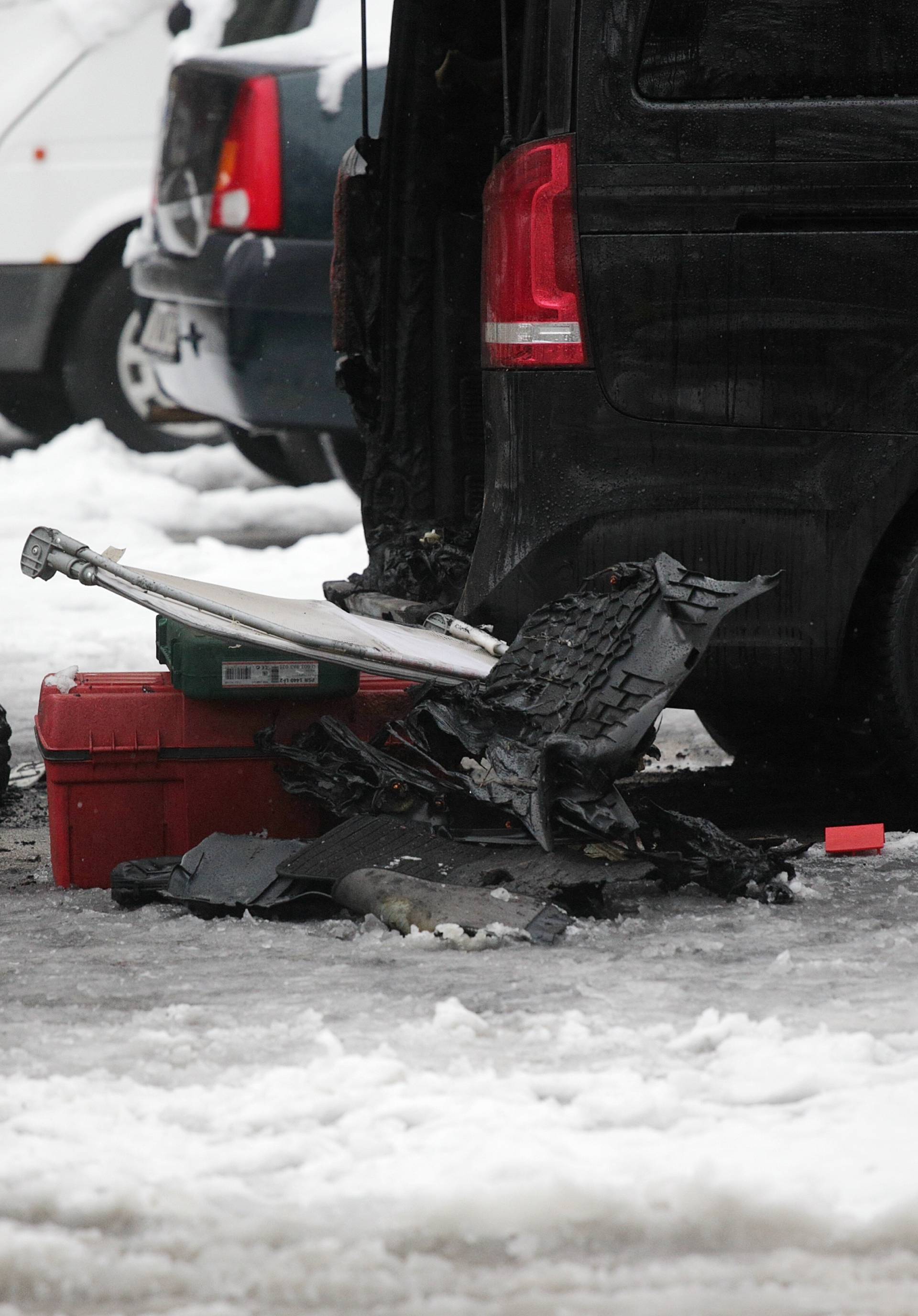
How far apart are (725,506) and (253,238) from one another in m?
4.50

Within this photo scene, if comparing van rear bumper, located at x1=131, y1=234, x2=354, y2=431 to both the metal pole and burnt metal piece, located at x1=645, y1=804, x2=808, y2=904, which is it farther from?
burnt metal piece, located at x1=645, y1=804, x2=808, y2=904

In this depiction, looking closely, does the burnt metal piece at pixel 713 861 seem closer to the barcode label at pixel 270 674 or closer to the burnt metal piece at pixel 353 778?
the burnt metal piece at pixel 353 778

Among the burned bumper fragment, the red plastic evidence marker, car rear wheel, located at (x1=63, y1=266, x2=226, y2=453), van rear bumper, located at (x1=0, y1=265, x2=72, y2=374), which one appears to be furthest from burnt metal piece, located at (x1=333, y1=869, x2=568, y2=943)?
van rear bumper, located at (x1=0, y1=265, x2=72, y2=374)

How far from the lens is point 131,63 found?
9.51 meters

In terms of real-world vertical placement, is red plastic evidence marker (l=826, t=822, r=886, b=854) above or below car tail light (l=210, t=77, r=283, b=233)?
below

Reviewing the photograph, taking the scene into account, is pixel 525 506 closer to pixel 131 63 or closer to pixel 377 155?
pixel 377 155

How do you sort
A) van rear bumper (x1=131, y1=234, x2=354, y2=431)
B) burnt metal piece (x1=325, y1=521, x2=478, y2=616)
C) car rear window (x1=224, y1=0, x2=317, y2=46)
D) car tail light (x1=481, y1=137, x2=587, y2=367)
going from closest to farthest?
1. car tail light (x1=481, y1=137, x2=587, y2=367)
2. burnt metal piece (x1=325, y1=521, x2=478, y2=616)
3. van rear bumper (x1=131, y1=234, x2=354, y2=431)
4. car rear window (x1=224, y1=0, x2=317, y2=46)

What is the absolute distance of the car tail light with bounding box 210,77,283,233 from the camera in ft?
23.4

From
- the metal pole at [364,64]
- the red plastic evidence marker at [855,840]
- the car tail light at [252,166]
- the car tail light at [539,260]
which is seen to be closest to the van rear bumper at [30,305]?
the car tail light at [252,166]

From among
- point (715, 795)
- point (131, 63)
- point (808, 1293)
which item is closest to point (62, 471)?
point (131, 63)

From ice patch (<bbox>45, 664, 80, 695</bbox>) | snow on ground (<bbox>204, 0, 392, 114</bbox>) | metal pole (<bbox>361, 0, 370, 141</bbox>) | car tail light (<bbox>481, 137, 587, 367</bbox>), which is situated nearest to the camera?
car tail light (<bbox>481, 137, 587, 367</bbox>)

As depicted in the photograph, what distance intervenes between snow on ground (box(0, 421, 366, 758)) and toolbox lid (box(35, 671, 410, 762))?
1.73 m

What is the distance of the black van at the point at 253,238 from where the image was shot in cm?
712

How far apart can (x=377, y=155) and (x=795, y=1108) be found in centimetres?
304
